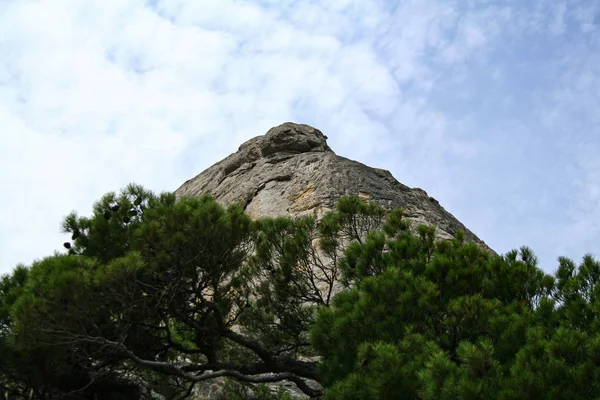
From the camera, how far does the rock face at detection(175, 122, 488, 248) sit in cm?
1488

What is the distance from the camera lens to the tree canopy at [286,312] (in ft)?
21.0

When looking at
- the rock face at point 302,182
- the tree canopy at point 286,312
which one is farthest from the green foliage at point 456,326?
the rock face at point 302,182

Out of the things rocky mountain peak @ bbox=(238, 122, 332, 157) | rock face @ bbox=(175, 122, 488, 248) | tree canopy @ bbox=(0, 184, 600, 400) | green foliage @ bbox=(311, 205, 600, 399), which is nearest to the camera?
green foliage @ bbox=(311, 205, 600, 399)

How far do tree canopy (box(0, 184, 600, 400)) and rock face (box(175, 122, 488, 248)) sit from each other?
4.33 meters

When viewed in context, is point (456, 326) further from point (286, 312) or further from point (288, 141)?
point (288, 141)

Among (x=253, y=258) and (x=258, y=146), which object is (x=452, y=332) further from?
(x=258, y=146)

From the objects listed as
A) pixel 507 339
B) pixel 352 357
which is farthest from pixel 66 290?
→ pixel 507 339

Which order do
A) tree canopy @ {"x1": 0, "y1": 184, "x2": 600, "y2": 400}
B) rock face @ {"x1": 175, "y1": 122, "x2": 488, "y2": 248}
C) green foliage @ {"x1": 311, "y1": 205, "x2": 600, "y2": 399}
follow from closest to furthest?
green foliage @ {"x1": 311, "y1": 205, "x2": 600, "y2": 399} → tree canopy @ {"x1": 0, "y1": 184, "x2": 600, "y2": 400} → rock face @ {"x1": 175, "y1": 122, "x2": 488, "y2": 248}

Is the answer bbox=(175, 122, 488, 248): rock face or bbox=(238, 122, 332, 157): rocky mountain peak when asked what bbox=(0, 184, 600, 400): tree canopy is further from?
bbox=(238, 122, 332, 157): rocky mountain peak

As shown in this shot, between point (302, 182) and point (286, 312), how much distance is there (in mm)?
5806

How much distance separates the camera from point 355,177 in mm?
15305

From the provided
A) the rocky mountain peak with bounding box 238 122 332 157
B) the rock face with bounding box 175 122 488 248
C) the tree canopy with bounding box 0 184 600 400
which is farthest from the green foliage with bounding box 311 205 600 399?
the rocky mountain peak with bounding box 238 122 332 157

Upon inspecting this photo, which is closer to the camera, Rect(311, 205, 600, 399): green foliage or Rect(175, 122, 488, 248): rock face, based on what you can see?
Rect(311, 205, 600, 399): green foliage

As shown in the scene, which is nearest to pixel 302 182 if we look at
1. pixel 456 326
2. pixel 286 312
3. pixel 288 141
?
pixel 288 141
